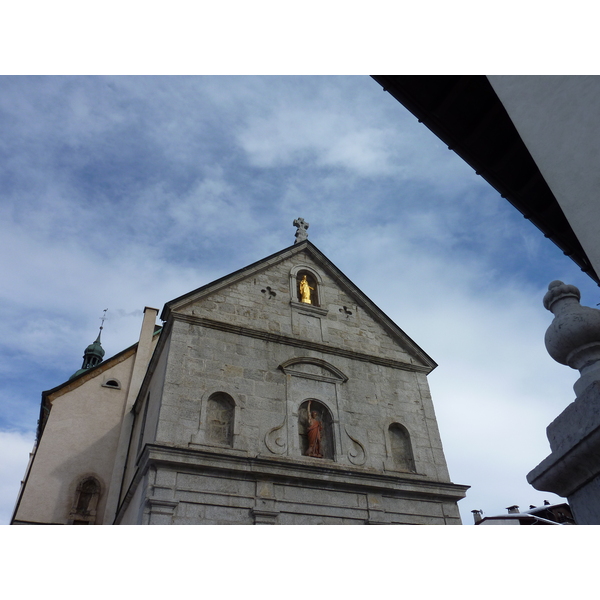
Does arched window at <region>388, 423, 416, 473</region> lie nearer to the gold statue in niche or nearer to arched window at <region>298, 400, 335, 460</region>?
arched window at <region>298, 400, 335, 460</region>

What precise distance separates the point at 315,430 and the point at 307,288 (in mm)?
4701

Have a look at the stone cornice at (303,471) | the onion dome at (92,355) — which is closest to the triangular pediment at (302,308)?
the stone cornice at (303,471)

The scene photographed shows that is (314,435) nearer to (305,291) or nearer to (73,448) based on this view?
(305,291)

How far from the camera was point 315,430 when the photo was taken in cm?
1219

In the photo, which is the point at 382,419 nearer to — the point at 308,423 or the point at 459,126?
the point at 308,423

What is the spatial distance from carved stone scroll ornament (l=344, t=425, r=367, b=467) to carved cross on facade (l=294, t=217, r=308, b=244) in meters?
6.55

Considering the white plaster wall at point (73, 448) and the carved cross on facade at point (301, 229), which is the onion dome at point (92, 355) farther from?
the carved cross on facade at point (301, 229)

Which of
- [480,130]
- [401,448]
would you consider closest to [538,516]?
[401,448]

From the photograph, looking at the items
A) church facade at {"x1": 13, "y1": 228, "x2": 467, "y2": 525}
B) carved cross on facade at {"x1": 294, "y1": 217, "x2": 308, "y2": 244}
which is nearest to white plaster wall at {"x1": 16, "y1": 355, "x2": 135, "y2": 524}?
church facade at {"x1": 13, "y1": 228, "x2": 467, "y2": 525}

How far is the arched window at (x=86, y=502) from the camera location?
14.6 meters

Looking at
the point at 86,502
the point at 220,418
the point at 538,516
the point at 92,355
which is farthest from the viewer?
the point at 92,355

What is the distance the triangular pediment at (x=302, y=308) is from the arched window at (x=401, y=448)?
201cm

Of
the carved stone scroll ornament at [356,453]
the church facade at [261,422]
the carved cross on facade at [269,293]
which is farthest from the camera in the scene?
the carved cross on facade at [269,293]

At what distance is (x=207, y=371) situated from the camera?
1203cm
